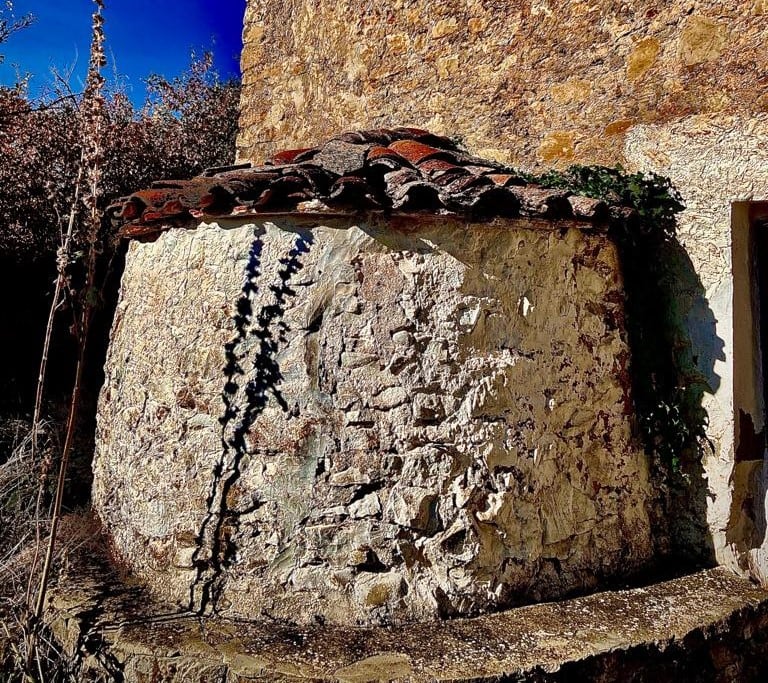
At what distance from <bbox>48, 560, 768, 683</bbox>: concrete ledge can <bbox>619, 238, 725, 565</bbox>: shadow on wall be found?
16.2 inches

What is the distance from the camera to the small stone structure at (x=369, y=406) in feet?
9.61

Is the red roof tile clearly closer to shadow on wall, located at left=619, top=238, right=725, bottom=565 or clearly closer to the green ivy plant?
the green ivy plant

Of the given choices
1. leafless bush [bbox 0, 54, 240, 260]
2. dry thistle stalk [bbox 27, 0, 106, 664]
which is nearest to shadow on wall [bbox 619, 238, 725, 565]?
dry thistle stalk [bbox 27, 0, 106, 664]

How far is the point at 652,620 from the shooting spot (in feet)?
9.55

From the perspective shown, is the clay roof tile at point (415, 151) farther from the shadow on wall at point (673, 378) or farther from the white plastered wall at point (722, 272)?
the white plastered wall at point (722, 272)

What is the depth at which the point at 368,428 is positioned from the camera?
2.96m

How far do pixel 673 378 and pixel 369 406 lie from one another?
161 centimetres

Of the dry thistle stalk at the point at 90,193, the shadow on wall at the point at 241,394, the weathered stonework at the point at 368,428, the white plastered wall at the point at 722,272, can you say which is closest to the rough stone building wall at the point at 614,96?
the white plastered wall at the point at 722,272

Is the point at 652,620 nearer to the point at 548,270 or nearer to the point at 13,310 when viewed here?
the point at 548,270

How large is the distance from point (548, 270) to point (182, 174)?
6019 millimetres

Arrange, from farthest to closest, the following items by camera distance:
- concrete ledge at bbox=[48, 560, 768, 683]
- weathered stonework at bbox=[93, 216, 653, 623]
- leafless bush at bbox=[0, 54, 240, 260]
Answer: leafless bush at bbox=[0, 54, 240, 260] < weathered stonework at bbox=[93, 216, 653, 623] < concrete ledge at bbox=[48, 560, 768, 683]

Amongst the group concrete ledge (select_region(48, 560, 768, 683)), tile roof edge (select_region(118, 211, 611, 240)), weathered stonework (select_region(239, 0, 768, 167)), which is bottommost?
concrete ledge (select_region(48, 560, 768, 683))

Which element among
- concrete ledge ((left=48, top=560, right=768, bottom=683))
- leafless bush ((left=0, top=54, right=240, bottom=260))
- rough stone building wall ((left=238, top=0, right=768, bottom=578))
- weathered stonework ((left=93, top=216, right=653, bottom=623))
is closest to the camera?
concrete ledge ((left=48, top=560, right=768, bottom=683))

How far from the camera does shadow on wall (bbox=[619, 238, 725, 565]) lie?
352 centimetres
